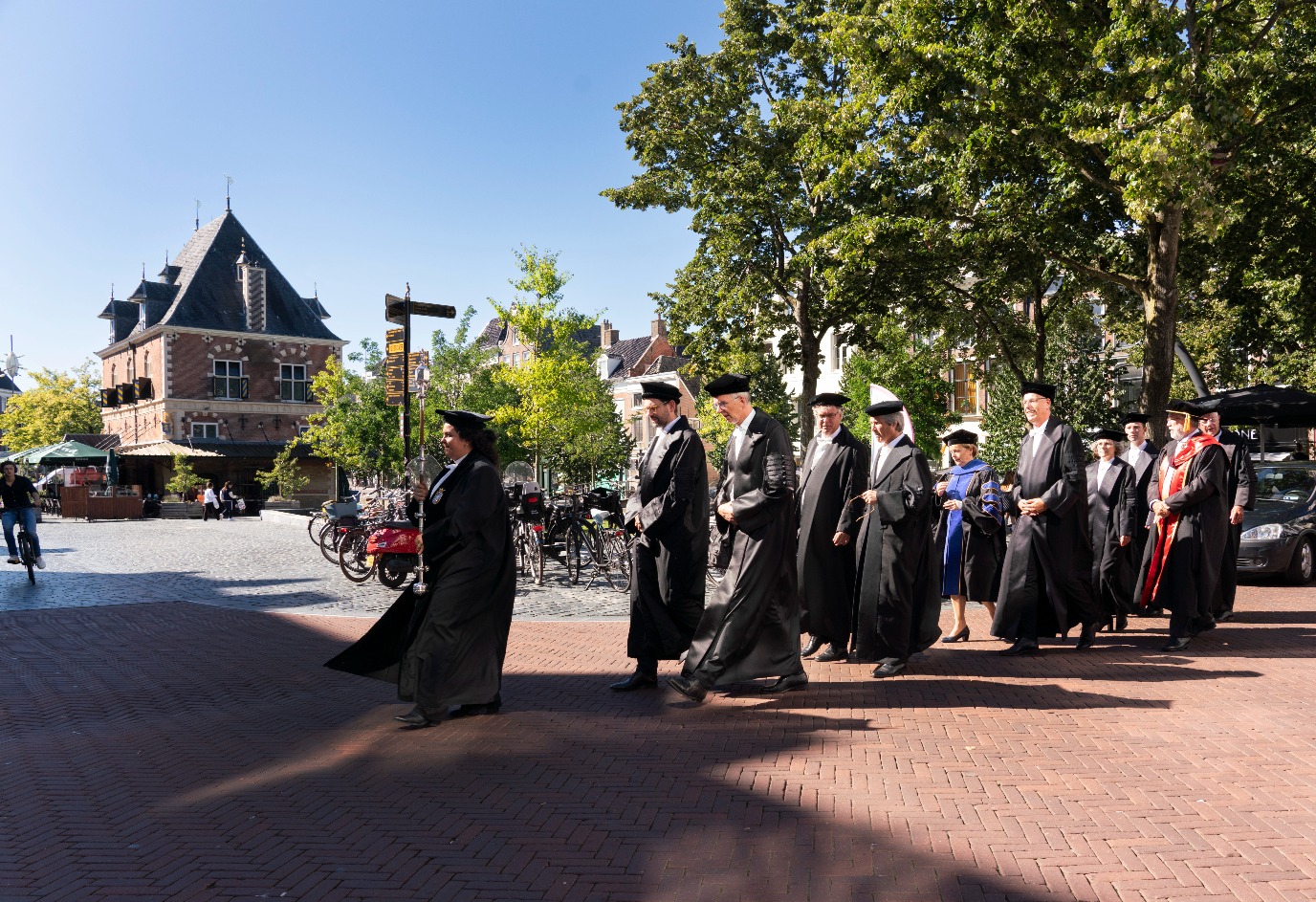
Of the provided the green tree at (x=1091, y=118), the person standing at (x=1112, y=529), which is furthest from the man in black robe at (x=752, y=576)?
the green tree at (x=1091, y=118)

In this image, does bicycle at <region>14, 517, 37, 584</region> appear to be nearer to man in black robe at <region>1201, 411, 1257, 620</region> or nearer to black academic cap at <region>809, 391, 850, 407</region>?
black academic cap at <region>809, 391, 850, 407</region>

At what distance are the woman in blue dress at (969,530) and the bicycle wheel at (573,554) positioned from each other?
208 inches

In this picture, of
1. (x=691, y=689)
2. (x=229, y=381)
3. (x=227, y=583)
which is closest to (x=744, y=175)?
(x=227, y=583)

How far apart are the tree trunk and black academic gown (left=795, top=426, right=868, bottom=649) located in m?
9.48

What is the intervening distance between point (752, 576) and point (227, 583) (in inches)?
385

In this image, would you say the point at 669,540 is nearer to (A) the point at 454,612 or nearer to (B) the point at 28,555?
(A) the point at 454,612

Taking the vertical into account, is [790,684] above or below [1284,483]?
below

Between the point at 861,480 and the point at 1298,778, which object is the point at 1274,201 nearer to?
the point at 861,480

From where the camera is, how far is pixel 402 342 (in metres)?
13.3

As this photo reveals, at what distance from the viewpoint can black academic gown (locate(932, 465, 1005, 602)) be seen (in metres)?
8.01

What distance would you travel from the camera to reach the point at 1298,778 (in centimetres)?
444

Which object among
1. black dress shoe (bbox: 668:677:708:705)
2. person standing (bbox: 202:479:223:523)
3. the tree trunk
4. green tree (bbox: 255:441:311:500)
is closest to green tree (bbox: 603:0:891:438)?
the tree trunk

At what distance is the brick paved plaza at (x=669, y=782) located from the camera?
3.45m

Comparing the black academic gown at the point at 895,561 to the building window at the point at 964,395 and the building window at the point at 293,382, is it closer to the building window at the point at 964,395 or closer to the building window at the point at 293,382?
the building window at the point at 964,395
